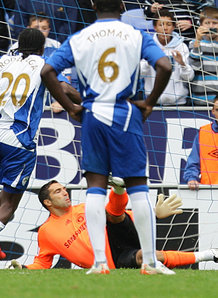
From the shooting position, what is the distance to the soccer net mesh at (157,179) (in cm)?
854

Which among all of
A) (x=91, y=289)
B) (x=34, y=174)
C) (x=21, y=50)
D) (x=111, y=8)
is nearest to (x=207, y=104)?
(x=34, y=174)

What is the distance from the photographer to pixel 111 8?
5.52 meters

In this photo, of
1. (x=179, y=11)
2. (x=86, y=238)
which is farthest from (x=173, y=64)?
(x=86, y=238)

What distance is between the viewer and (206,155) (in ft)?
29.2

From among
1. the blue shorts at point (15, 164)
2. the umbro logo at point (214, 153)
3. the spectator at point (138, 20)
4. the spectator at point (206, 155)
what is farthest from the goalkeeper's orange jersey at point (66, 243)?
the spectator at point (138, 20)

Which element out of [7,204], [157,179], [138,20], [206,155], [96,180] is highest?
[138,20]

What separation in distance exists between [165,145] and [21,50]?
252 cm

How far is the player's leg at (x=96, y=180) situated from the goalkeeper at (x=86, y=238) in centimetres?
181

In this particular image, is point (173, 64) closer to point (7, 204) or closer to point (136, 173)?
point (7, 204)

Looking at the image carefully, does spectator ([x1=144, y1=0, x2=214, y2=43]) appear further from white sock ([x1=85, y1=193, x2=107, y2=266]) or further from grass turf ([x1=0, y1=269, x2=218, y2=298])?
grass turf ([x1=0, y1=269, x2=218, y2=298])

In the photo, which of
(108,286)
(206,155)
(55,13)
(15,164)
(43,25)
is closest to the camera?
(108,286)

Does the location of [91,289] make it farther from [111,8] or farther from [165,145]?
[165,145]

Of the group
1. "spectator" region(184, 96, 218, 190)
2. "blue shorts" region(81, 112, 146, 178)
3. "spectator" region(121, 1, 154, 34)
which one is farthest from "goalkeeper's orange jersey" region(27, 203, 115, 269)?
"spectator" region(121, 1, 154, 34)

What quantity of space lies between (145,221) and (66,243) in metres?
2.42
